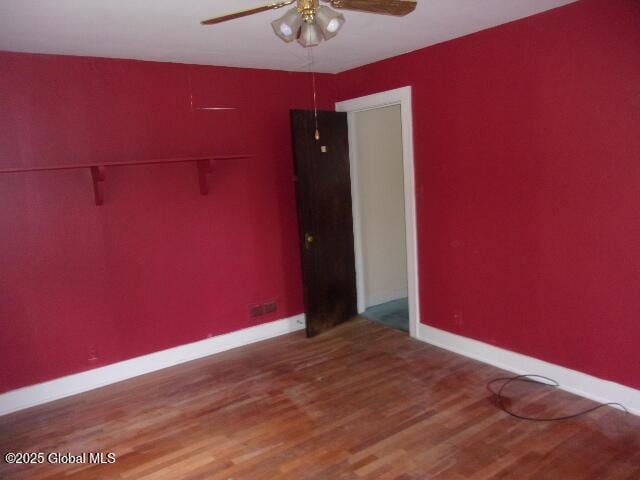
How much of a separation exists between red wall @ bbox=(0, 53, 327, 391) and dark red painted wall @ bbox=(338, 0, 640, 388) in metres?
1.31

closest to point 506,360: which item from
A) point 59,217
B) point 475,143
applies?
point 475,143

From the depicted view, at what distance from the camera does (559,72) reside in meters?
2.80

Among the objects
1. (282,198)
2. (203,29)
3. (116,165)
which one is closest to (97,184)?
(116,165)

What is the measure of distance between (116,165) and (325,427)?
2.26 metres

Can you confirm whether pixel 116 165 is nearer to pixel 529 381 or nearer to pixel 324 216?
pixel 324 216

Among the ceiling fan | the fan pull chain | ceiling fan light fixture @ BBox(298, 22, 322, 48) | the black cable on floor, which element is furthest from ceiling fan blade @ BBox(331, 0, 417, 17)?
the black cable on floor

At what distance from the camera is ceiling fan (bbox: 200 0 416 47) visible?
1.80 m

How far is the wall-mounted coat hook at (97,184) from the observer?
127 inches

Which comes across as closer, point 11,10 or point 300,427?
point 11,10

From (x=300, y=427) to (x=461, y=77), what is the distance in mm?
2600

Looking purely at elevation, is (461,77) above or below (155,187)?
above

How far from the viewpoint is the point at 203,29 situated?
279 centimetres

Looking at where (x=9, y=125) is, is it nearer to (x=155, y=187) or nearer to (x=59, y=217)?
(x=59, y=217)

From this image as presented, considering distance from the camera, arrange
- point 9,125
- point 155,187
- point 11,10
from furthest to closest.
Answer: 1. point 155,187
2. point 9,125
3. point 11,10
